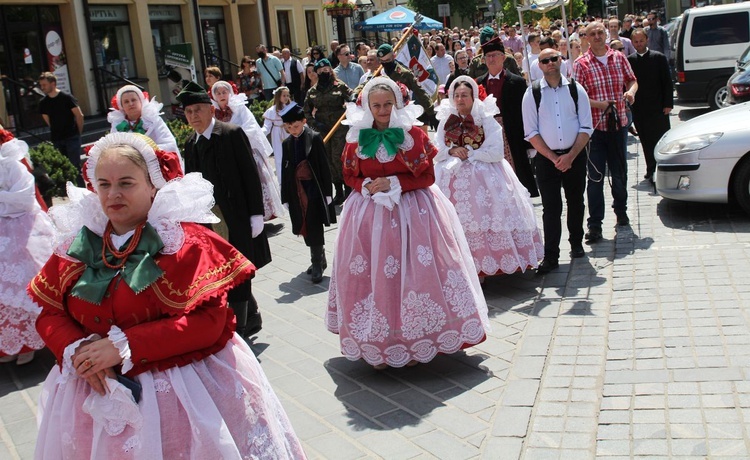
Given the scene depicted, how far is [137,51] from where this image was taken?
24500 millimetres

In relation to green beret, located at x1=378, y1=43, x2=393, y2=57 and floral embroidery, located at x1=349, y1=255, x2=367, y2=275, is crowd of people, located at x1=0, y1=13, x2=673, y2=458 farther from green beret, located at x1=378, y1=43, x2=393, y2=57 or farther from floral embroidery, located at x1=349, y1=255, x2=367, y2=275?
green beret, located at x1=378, y1=43, x2=393, y2=57

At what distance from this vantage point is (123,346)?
3.21 metres

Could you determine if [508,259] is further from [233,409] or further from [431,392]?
[233,409]

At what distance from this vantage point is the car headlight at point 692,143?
9.01 meters

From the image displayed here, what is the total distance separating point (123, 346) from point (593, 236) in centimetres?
649

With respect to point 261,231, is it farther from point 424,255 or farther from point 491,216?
point 491,216

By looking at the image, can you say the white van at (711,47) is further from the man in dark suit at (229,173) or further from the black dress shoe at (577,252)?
the man in dark suit at (229,173)

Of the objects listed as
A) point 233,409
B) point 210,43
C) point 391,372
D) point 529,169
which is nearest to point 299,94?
point 210,43

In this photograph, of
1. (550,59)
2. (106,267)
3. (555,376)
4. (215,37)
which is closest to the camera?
(106,267)

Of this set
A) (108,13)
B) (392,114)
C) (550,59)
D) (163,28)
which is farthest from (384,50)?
(163,28)

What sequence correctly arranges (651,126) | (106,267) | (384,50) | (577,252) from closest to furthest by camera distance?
(106,267), (577,252), (651,126), (384,50)

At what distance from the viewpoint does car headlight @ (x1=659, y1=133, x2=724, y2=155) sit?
9008 millimetres

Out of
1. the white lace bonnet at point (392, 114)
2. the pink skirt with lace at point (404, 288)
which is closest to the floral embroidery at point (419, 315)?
the pink skirt with lace at point (404, 288)

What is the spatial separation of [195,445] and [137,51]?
2285 cm
